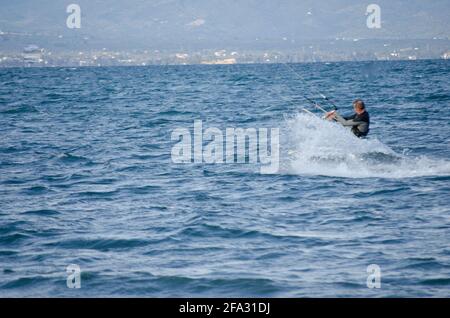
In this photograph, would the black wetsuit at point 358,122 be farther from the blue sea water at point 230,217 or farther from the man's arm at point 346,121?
the blue sea water at point 230,217

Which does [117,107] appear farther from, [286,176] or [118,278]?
[118,278]

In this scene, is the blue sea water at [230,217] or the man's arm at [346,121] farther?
the man's arm at [346,121]

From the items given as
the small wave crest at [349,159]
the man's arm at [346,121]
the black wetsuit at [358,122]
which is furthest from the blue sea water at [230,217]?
the man's arm at [346,121]

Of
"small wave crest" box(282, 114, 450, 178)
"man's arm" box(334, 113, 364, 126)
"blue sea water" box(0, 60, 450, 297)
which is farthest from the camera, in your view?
"man's arm" box(334, 113, 364, 126)

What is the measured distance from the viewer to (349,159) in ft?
72.6

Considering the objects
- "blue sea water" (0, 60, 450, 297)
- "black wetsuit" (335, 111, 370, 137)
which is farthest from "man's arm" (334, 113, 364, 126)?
"blue sea water" (0, 60, 450, 297)

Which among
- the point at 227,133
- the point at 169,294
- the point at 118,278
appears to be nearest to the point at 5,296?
the point at 118,278

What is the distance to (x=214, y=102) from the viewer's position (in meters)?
52.4

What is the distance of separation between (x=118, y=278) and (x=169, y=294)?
1.13 metres

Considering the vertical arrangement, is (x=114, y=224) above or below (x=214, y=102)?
below

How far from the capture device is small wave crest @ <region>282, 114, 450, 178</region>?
21.1 m

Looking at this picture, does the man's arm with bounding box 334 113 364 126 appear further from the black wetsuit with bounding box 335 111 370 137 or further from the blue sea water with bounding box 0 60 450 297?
the blue sea water with bounding box 0 60 450 297

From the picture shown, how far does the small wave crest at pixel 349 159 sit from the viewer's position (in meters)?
21.1
